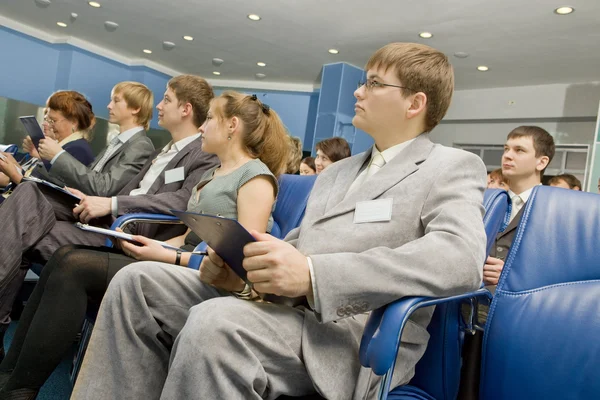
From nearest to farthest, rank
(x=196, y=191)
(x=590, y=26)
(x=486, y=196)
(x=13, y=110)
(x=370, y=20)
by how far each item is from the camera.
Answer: (x=486, y=196), (x=196, y=191), (x=590, y=26), (x=370, y=20), (x=13, y=110)

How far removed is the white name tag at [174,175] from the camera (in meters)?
2.19

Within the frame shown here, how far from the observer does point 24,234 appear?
198 cm

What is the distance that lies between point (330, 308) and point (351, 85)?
25.7 ft

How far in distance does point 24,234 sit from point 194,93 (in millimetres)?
979

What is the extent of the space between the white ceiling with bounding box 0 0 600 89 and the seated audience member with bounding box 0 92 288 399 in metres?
4.44

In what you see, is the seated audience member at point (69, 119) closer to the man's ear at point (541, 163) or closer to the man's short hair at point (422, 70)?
the man's short hair at point (422, 70)

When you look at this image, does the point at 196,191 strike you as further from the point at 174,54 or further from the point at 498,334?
the point at 174,54

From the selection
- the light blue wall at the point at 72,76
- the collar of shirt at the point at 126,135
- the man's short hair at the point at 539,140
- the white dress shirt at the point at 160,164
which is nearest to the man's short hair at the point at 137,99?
the collar of shirt at the point at 126,135

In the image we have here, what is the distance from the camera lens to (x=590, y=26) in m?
5.71

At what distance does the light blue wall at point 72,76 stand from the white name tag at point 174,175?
24.6 ft

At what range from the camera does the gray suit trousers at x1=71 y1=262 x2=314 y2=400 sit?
928 mm

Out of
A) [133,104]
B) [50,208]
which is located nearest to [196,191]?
[50,208]

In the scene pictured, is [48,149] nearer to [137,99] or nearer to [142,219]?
[137,99]

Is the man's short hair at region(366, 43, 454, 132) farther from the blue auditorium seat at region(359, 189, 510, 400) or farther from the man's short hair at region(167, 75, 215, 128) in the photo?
the man's short hair at region(167, 75, 215, 128)
